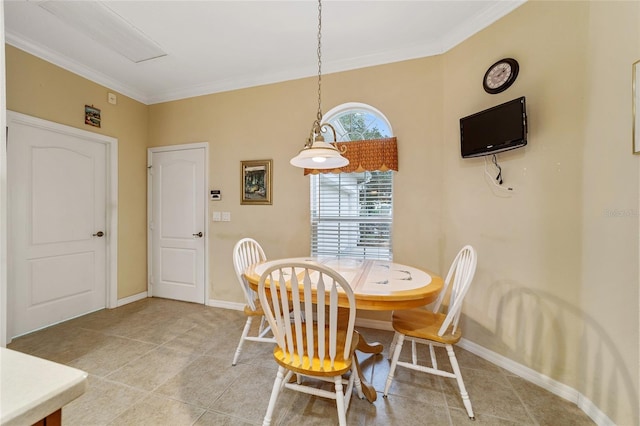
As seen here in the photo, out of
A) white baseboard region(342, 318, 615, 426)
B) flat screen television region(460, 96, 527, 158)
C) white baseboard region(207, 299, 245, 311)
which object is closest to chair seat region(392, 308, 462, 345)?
white baseboard region(342, 318, 615, 426)

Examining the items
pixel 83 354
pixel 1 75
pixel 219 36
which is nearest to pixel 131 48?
pixel 219 36

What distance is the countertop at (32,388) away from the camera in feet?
1.58

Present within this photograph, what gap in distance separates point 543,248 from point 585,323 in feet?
1.62

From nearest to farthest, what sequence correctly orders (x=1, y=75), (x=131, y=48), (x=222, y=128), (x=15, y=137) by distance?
(x=1, y=75)
(x=15, y=137)
(x=131, y=48)
(x=222, y=128)

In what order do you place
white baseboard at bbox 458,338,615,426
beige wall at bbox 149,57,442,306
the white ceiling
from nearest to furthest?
1. white baseboard at bbox 458,338,615,426
2. the white ceiling
3. beige wall at bbox 149,57,442,306

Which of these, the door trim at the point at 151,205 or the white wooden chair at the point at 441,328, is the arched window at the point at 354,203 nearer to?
the white wooden chair at the point at 441,328

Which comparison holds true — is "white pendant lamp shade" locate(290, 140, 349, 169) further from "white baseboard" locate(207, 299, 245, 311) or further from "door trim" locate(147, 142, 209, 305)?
"white baseboard" locate(207, 299, 245, 311)

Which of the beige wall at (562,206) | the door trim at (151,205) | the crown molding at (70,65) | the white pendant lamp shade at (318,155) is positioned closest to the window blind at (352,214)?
the beige wall at (562,206)

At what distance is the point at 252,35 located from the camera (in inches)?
97.0

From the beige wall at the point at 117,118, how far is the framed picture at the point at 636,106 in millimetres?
4467

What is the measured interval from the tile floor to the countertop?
1312mm

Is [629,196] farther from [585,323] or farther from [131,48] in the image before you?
[131,48]

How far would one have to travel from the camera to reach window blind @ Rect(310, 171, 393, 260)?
2795mm

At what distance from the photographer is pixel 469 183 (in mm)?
2342
